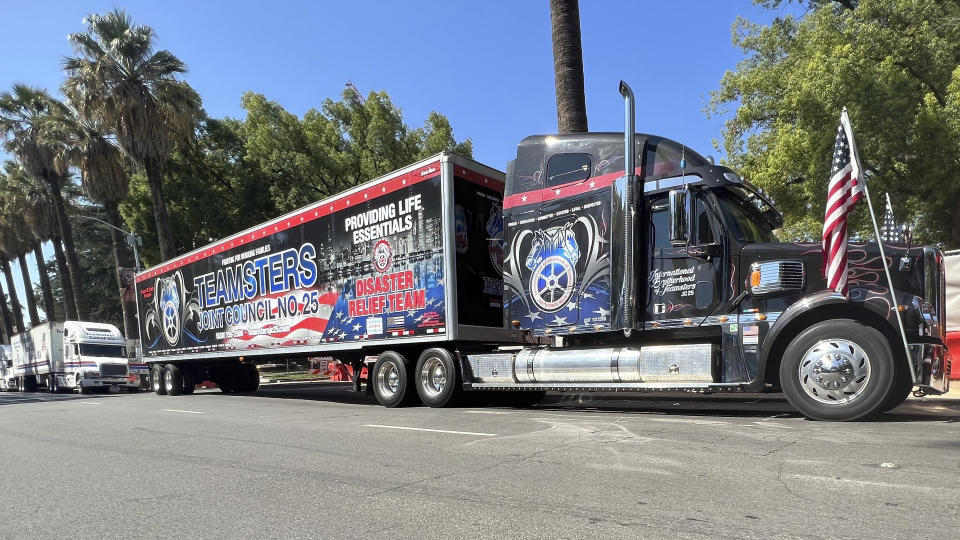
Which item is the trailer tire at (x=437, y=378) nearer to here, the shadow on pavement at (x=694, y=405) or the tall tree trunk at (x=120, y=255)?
the shadow on pavement at (x=694, y=405)

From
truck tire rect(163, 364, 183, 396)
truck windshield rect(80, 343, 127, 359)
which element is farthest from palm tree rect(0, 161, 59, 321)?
truck tire rect(163, 364, 183, 396)

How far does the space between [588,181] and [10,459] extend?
25.5ft

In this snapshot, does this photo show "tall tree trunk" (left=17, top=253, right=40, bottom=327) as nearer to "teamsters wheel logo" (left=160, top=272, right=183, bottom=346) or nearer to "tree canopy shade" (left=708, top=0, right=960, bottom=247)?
"teamsters wheel logo" (left=160, top=272, right=183, bottom=346)

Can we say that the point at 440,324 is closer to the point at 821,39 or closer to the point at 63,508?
the point at 63,508

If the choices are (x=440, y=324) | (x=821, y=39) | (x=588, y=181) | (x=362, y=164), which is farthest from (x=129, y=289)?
(x=821, y=39)

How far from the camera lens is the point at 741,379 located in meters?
7.47

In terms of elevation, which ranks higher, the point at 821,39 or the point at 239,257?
the point at 821,39

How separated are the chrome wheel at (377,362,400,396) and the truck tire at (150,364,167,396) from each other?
1110 centimetres

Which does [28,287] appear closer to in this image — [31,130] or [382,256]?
[31,130]

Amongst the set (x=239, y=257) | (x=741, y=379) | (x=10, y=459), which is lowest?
(x=10, y=459)

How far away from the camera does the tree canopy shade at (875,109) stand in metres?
14.6

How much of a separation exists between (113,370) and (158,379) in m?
8.84

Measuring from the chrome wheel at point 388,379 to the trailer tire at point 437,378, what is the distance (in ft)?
1.43

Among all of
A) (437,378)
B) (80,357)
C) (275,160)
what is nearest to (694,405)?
(437,378)
